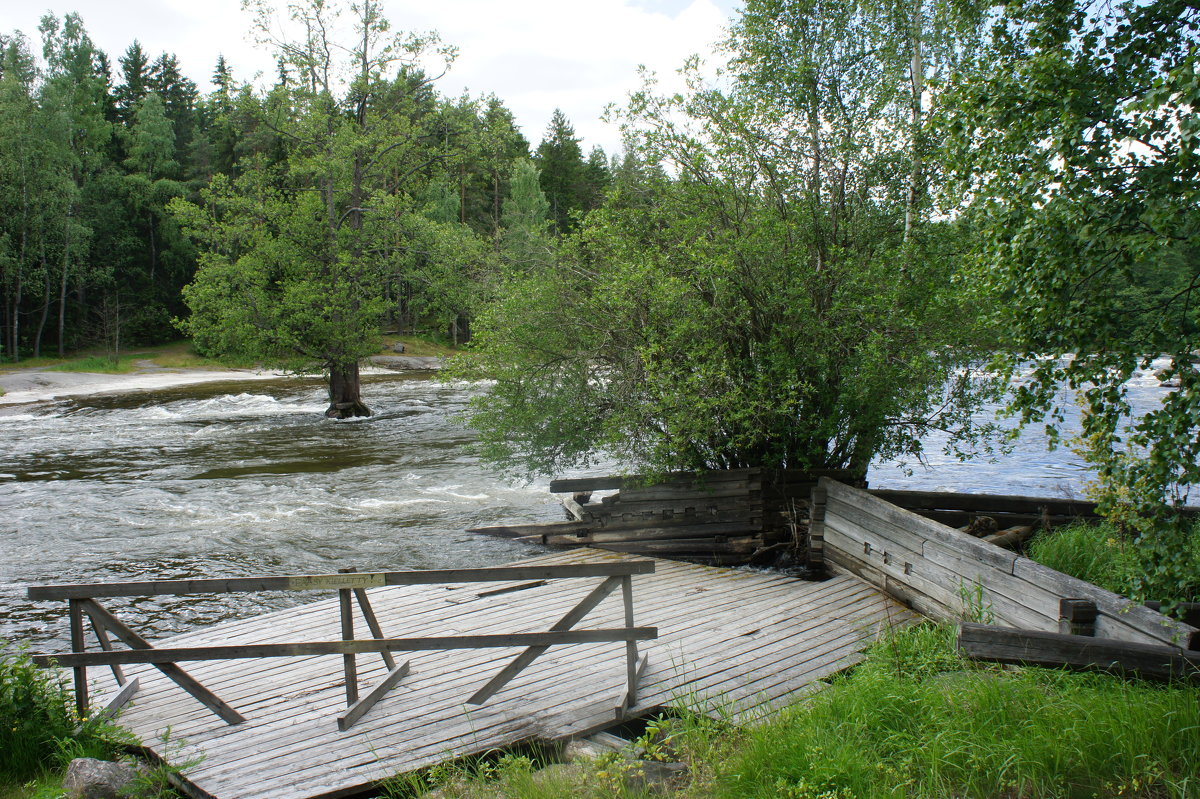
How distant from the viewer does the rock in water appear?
5020mm

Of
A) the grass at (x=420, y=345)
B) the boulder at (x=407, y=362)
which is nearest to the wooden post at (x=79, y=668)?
the boulder at (x=407, y=362)

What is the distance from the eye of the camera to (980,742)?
4504mm

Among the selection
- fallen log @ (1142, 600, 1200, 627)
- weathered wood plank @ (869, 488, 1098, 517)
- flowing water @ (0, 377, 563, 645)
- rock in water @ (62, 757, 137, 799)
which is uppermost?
fallen log @ (1142, 600, 1200, 627)

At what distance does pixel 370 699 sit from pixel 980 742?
3.90 metres

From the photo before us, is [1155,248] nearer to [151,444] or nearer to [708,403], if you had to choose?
[708,403]

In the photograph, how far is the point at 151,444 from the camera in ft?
76.7

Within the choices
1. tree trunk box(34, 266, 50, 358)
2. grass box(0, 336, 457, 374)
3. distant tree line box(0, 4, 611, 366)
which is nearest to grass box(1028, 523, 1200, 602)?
distant tree line box(0, 4, 611, 366)

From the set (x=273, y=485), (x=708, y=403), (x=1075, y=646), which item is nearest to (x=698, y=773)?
(x=1075, y=646)

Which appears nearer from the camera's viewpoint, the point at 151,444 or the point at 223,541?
the point at 223,541

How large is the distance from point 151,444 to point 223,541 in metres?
11.7

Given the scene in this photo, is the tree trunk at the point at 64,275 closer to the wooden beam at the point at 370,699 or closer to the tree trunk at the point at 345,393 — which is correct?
the tree trunk at the point at 345,393

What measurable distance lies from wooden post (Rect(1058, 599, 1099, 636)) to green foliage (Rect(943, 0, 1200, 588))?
109cm

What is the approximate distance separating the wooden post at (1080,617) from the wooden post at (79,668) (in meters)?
6.54

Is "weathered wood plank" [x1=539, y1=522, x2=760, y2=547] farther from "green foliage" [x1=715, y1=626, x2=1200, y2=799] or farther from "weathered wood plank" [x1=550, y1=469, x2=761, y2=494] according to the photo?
"green foliage" [x1=715, y1=626, x2=1200, y2=799]
